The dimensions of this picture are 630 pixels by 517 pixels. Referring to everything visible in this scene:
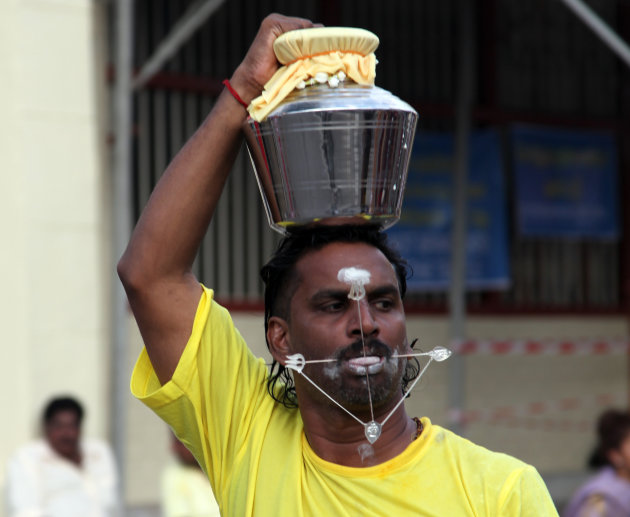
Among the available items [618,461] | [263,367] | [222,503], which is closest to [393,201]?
[263,367]

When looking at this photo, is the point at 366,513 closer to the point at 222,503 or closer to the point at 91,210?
the point at 222,503

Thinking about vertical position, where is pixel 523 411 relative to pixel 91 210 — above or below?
below

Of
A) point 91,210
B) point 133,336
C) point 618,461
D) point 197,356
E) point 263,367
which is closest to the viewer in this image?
point 197,356

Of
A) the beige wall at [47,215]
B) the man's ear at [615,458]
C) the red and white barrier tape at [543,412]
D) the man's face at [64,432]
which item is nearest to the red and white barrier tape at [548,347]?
the red and white barrier tape at [543,412]

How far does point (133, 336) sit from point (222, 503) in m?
5.95

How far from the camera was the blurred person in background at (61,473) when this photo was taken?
19.0 feet

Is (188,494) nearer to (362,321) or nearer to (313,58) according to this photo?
(362,321)

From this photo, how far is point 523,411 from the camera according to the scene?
10.1m

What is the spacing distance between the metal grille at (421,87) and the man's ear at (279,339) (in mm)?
6080

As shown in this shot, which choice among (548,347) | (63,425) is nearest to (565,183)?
(548,347)

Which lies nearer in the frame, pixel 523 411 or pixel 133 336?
pixel 133 336

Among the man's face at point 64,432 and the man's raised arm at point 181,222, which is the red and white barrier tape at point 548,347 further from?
the man's raised arm at point 181,222

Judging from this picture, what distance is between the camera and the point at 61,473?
594 cm

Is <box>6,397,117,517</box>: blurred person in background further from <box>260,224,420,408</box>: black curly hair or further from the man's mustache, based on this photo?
the man's mustache
